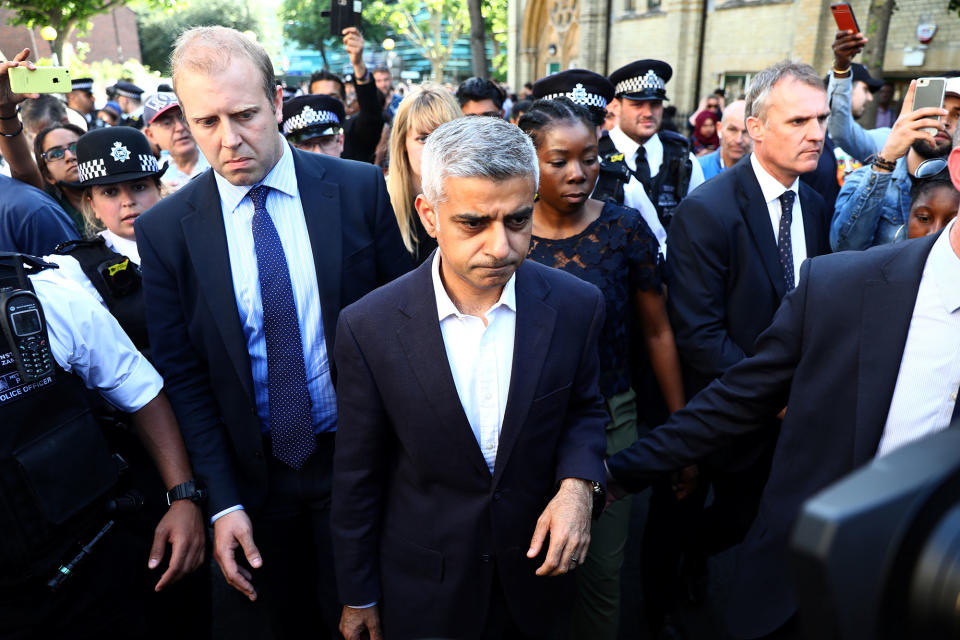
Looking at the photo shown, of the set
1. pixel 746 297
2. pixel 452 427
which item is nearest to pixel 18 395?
pixel 452 427

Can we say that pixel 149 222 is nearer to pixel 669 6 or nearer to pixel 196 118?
pixel 196 118

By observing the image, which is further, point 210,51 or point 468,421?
point 210,51

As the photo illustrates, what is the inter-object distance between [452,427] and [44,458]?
109cm

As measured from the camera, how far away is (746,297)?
282 cm

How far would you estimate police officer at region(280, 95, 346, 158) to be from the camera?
4.87 metres

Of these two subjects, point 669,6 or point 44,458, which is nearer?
point 44,458

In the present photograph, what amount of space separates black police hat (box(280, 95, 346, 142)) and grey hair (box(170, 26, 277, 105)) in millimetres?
2703

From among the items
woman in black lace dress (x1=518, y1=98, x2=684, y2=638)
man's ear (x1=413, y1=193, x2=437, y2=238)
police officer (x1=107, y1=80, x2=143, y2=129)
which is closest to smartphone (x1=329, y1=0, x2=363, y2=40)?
woman in black lace dress (x1=518, y1=98, x2=684, y2=638)

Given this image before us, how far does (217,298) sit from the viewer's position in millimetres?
2158

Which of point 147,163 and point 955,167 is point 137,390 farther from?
point 955,167

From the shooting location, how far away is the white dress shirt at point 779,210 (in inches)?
114

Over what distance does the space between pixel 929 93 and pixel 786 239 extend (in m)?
1.40

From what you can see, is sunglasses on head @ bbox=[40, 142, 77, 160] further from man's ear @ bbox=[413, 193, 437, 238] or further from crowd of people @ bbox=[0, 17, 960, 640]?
man's ear @ bbox=[413, 193, 437, 238]

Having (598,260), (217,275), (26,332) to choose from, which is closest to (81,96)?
(217,275)
